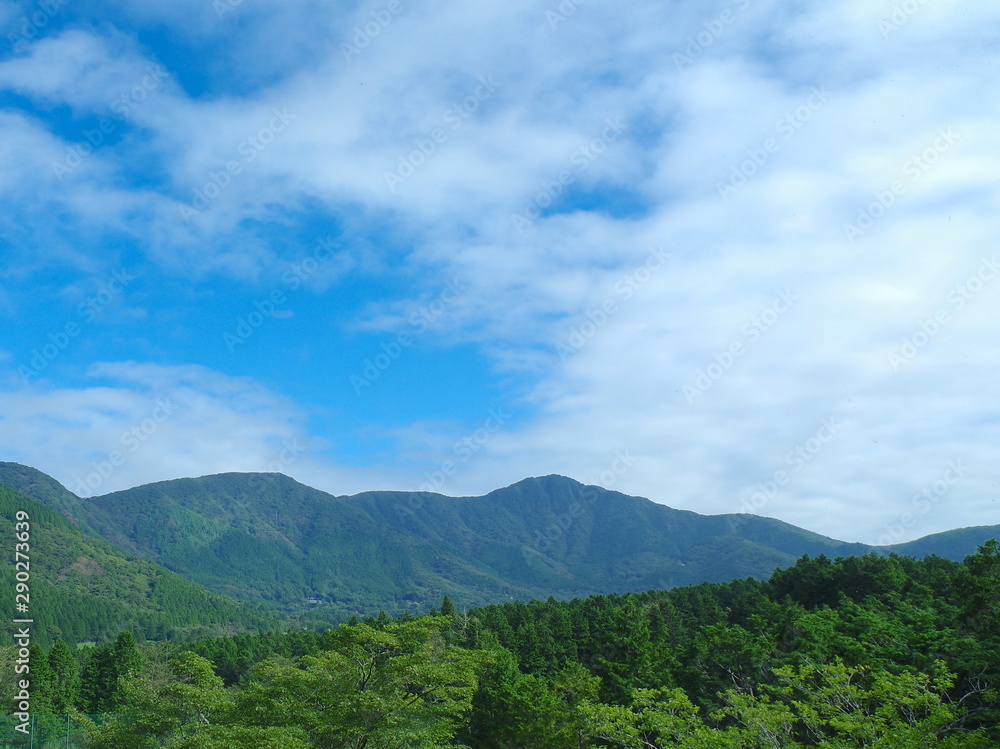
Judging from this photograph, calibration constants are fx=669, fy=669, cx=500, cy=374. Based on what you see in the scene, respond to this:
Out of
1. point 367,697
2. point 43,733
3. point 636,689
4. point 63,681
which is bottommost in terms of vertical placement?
point 63,681

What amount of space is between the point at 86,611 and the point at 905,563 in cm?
16252

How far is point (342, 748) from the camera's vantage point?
74.6 ft

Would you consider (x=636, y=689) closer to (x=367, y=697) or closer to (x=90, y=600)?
(x=367, y=697)

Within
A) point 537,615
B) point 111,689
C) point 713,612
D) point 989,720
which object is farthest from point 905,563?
point 111,689

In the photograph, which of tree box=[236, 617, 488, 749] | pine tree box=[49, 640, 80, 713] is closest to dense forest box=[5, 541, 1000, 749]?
tree box=[236, 617, 488, 749]

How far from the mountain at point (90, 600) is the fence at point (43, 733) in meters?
120

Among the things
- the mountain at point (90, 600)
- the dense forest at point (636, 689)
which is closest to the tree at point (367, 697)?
the dense forest at point (636, 689)

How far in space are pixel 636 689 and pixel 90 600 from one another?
177482 millimetres

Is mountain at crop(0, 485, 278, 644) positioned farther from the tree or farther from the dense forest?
A: the tree

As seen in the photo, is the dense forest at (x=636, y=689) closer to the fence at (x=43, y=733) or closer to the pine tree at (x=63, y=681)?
the pine tree at (x=63, y=681)

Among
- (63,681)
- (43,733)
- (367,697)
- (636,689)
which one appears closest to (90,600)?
(63,681)

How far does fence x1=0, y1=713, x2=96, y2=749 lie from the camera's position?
26109 mm

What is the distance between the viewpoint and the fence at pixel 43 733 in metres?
26.1

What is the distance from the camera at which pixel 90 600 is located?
16075 cm
